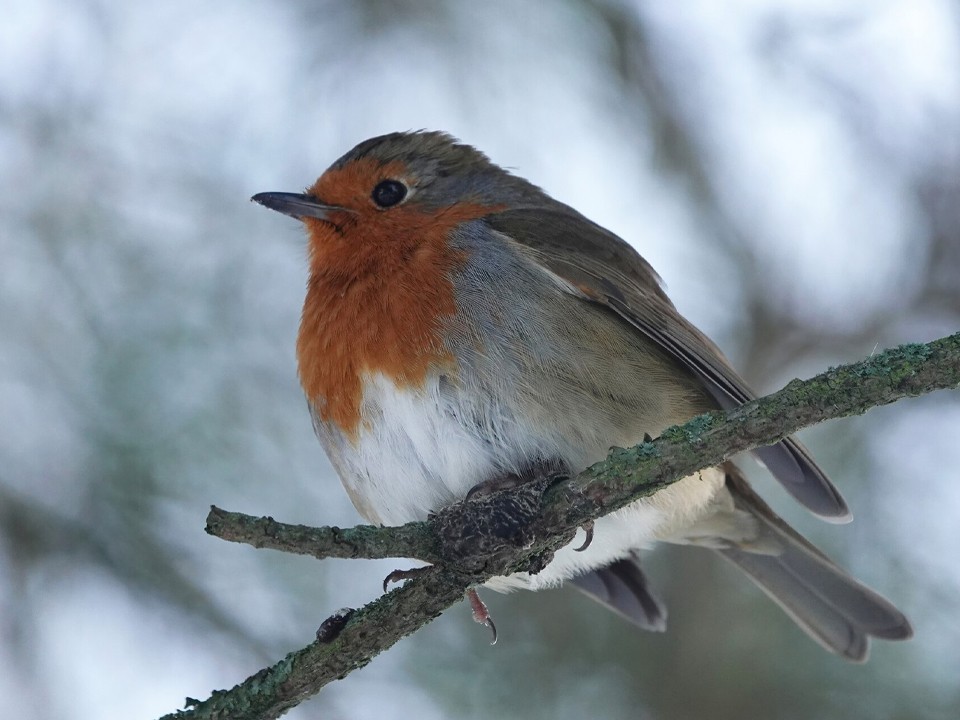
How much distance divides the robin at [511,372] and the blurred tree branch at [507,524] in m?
0.52

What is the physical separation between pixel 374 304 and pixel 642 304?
98 centimetres

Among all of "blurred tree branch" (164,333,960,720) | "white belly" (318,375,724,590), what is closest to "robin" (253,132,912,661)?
"white belly" (318,375,724,590)

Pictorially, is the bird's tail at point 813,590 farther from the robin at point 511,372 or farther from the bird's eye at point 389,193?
the bird's eye at point 389,193

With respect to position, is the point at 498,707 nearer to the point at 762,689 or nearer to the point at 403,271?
the point at 762,689

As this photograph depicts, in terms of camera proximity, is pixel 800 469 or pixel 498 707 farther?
pixel 498 707

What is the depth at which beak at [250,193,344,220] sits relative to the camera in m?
4.14

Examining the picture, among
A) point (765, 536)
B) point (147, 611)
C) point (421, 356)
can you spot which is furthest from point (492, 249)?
point (147, 611)

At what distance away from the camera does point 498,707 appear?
444 cm

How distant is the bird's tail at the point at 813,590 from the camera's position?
4207mm

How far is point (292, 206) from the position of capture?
4.16m

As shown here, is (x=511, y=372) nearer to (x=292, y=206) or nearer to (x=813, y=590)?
(x=292, y=206)

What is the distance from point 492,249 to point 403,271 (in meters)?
0.32

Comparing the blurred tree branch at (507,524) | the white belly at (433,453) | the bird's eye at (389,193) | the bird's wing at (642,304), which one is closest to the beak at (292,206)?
the bird's eye at (389,193)

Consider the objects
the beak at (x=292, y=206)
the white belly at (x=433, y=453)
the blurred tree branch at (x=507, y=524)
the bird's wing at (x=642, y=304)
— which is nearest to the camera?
the blurred tree branch at (x=507, y=524)
